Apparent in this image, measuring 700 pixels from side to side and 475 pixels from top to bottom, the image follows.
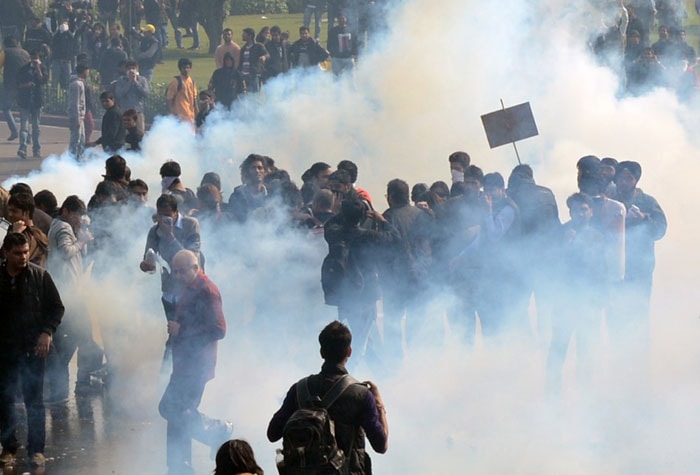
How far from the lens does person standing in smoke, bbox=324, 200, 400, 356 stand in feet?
34.8

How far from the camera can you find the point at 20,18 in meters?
28.7

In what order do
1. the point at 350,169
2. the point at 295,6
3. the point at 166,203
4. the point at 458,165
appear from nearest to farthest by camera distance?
the point at 166,203 < the point at 350,169 < the point at 458,165 < the point at 295,6

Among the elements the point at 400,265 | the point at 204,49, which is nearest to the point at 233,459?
the point at 400,265

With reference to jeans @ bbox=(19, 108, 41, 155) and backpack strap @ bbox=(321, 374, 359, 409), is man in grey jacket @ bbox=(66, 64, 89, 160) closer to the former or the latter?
jeans @ bbox=(19, 108, 41, 155)

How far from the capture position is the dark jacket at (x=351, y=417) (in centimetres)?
653

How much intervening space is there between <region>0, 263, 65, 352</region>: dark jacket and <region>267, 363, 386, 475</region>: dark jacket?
2877 mm

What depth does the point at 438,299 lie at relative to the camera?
11.6 meters

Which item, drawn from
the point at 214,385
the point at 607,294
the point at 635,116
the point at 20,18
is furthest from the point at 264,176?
the point at 20,18

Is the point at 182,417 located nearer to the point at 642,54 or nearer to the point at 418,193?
the point at 418,193

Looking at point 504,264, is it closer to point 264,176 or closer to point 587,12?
point 264,176

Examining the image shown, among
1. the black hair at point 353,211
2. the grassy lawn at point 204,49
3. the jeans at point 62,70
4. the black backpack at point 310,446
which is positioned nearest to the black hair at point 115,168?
the black hair at point 353,211

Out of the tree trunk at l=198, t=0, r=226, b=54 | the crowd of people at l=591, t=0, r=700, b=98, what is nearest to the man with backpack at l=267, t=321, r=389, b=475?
the crowd of people at l=591, t=0, r=700, b=98

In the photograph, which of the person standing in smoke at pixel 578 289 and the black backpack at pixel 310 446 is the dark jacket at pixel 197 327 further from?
the person standing in smoke at pixel 578 289

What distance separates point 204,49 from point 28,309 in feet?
81.4
